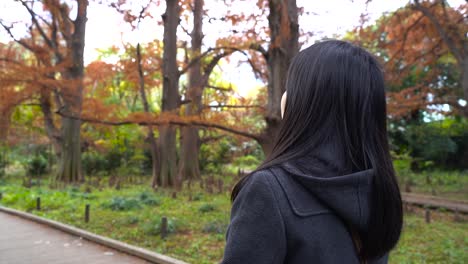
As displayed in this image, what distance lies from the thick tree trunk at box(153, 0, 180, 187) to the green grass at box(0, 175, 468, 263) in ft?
9.23

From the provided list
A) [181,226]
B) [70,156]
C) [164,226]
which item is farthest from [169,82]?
[164,226]

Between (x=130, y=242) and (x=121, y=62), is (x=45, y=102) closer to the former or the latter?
(x=121, y=62)

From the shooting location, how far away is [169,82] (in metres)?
15.0

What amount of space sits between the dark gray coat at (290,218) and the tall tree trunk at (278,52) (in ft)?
27.3

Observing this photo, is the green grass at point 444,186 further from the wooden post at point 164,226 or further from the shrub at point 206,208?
the wooden post at point 164,226

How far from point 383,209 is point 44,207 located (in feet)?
36.2

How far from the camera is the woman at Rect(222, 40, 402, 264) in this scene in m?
0.97

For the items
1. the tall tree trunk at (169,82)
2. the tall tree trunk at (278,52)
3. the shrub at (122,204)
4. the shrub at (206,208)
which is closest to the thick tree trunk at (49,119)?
the tall tree trunk at (169,82)

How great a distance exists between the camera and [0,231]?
8.20 meters

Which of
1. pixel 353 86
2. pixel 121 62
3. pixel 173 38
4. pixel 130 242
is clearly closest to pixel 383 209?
pixel 353 86

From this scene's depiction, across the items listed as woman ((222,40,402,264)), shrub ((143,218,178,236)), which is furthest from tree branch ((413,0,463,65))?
woman ((222,40,402,264))

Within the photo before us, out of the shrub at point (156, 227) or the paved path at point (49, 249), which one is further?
the shrub at point (156, 227)

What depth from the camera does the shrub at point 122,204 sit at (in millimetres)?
10078

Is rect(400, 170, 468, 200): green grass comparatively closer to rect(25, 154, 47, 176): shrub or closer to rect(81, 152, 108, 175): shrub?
rect(81, 152, 108, 175): shrub
